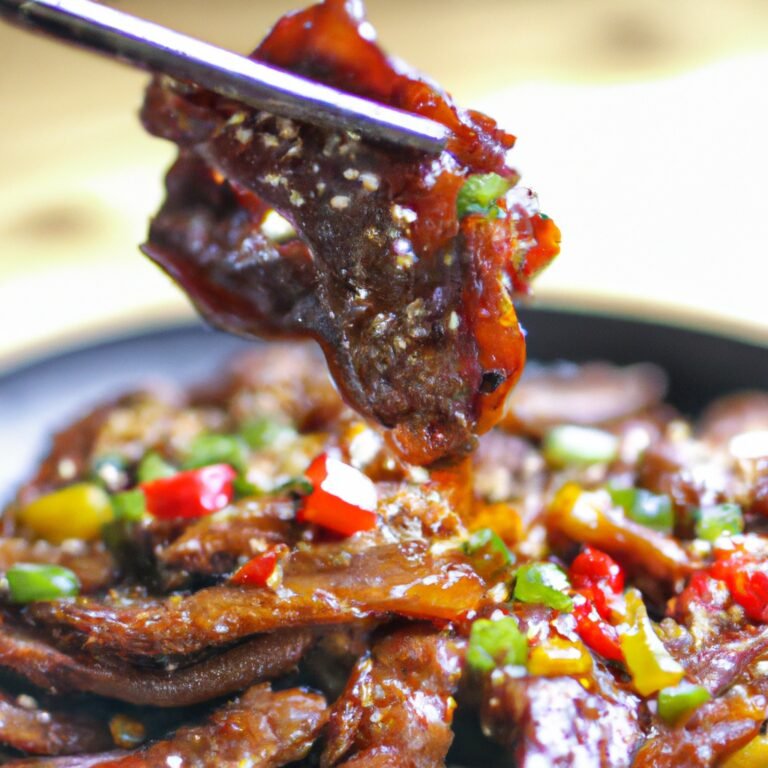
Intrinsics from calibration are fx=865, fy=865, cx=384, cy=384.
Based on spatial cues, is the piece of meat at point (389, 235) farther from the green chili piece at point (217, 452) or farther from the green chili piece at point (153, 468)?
the green chili piece at point (153, 468)

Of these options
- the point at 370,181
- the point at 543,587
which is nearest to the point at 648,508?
the point at 543,587

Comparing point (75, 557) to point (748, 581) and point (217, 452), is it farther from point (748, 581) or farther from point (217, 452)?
point (748, 581)

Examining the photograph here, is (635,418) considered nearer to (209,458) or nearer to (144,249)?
(209,458)

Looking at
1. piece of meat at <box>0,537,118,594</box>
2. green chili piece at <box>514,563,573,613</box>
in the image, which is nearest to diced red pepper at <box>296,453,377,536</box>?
green chili piece at <box>514,563,573,613</box>

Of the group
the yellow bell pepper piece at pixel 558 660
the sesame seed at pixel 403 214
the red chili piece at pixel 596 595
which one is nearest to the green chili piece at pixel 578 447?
the red chili piece at pixel 596 595

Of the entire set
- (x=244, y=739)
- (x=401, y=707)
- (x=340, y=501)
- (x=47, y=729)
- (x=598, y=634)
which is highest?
(x=340, y=501)

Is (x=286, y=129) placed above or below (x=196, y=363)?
above
